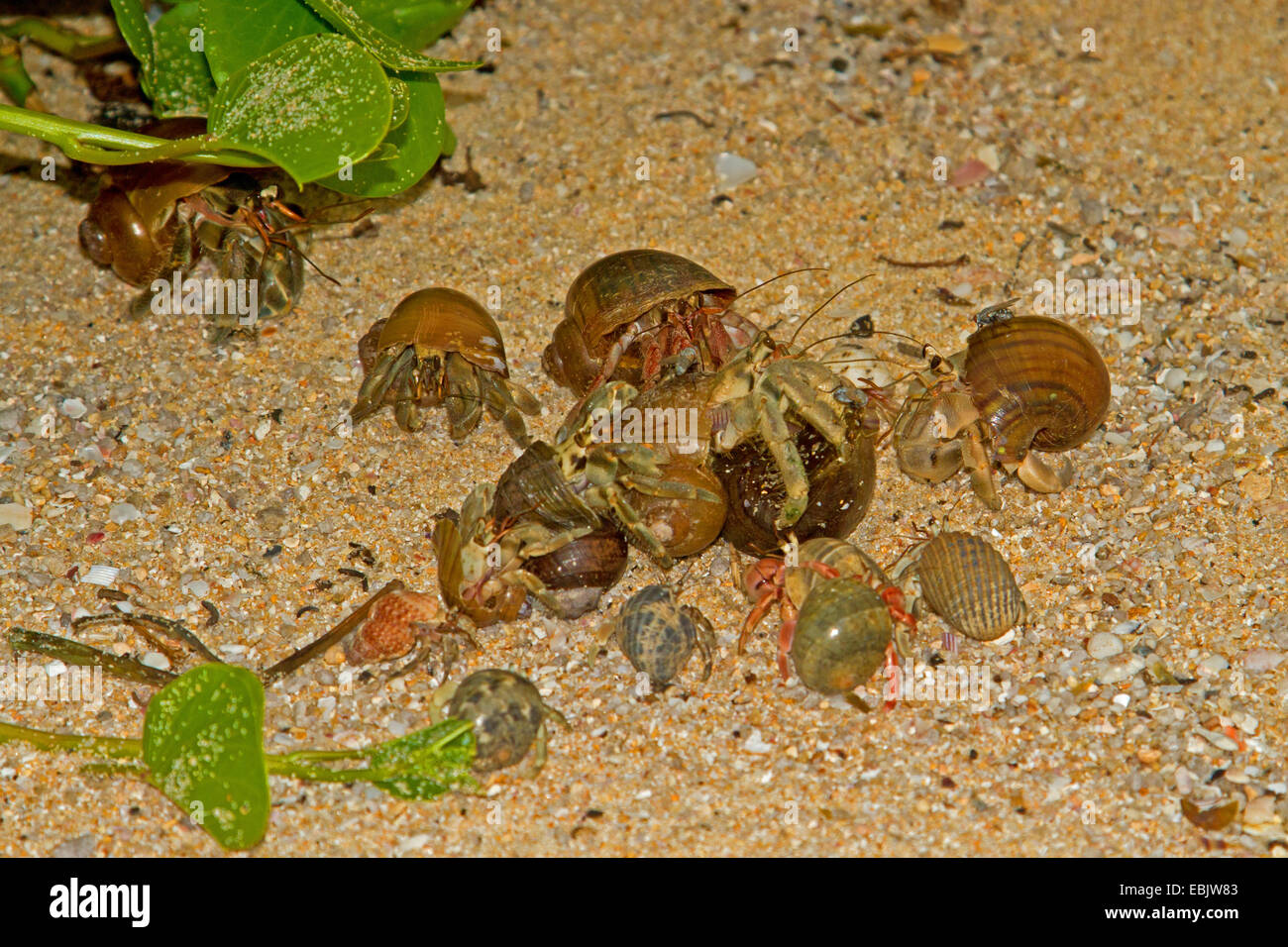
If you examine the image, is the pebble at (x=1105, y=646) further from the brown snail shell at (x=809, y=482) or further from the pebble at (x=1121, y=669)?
the brown snail shell at (x=809, y=482)

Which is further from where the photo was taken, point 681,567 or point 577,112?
point 577,112

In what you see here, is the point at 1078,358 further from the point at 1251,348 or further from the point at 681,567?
the point at 681,567

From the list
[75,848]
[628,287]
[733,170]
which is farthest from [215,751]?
[733,170]

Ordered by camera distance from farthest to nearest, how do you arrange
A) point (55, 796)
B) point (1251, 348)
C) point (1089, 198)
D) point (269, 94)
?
point (1089, 198)
point (1251, 348)
point (269, 94)
point (55, 796)

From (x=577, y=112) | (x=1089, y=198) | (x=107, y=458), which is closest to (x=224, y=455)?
(x=107, y=458)

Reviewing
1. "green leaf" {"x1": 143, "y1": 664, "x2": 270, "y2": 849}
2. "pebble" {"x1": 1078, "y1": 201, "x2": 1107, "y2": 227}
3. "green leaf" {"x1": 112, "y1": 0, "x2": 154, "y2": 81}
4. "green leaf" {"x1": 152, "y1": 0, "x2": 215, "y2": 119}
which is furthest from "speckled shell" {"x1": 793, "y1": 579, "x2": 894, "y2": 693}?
"green leaf" {"x1": 112, "y1": 0, "x2": 154, "y2": 81}

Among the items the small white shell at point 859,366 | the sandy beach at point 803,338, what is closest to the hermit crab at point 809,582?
the sandy beach at point 803,338

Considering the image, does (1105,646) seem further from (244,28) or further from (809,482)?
(244,28)
